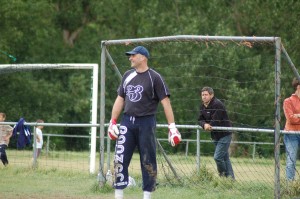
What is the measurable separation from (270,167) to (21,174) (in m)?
Answer: 5.26

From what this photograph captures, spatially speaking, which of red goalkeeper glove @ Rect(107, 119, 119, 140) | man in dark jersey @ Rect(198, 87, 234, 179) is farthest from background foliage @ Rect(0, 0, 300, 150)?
red goalkeeper glove @ Rect(107, 119, 119, 140)

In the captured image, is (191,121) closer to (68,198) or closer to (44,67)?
(44,67)

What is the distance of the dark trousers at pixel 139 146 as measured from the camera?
1091 centimetres

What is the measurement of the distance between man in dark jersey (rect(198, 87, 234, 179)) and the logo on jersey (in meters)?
3.25

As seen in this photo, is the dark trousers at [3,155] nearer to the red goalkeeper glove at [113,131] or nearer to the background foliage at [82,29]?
the red goalkeeper glove at [113,131]

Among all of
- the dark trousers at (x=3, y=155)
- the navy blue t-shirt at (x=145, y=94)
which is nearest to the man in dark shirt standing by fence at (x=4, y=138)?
the dark trousers at (x=3, y=155)

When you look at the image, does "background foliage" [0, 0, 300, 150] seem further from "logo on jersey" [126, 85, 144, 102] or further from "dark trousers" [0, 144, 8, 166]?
"logo on jersey" [126, 85, 144, 102]

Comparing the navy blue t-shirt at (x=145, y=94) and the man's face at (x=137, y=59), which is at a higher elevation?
the man's face at (x=137, y=59)

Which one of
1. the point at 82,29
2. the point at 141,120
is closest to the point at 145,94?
the point at 141,120

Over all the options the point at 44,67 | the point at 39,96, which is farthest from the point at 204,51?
the point at 44,67

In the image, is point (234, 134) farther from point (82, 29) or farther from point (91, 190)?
point (82, 29)

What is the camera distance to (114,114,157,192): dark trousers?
10914 mm

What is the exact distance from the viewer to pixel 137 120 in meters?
11.0

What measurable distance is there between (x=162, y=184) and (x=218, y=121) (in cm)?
144
